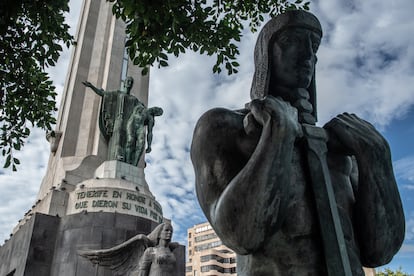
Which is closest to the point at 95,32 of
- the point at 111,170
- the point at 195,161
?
the point at 111,170

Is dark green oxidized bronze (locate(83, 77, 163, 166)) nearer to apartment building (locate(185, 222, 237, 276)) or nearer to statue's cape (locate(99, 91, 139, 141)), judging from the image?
statue's cape (locate(99, 91, 139, 141))

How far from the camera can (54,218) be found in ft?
40.2

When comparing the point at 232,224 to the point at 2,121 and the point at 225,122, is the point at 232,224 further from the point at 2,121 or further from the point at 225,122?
the point at 2,121

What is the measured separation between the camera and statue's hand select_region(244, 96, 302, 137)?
6.40 feet

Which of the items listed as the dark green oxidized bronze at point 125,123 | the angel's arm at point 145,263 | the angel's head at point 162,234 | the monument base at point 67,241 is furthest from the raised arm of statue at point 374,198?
the dark green oxidized bronze at point 125,123

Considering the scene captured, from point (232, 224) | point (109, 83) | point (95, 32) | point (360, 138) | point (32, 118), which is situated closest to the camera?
point (232, 224)

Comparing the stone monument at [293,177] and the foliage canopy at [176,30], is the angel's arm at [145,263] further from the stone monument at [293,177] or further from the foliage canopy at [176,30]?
the stone monument at [293,177]

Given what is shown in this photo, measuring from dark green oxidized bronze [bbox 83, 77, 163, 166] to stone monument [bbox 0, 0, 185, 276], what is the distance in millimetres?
41

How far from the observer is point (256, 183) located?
189 centimetres

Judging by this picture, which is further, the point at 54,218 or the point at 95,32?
the point at 95,32

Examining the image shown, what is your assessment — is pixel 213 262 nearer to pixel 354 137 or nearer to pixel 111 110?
pixel 111 110

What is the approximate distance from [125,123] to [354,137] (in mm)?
14347

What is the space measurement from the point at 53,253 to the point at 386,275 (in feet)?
82.1

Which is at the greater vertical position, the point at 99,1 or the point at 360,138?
the point at 99,1
